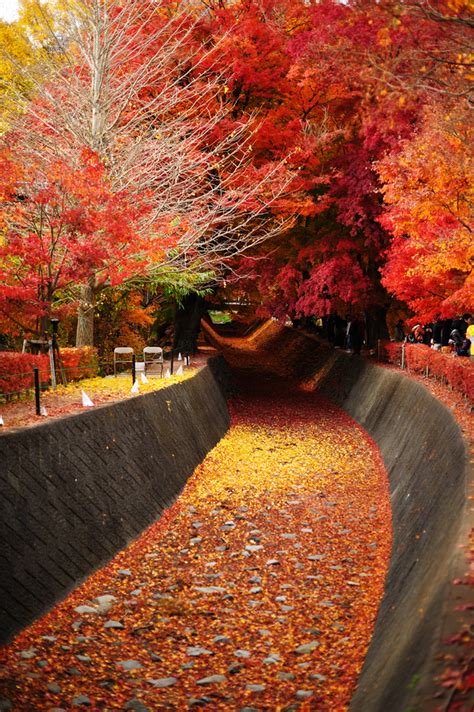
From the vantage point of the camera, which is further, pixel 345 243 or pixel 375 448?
pixel 345 243

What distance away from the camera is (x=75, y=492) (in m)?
10.7

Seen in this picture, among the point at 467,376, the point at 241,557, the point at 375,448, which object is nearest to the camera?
the point at 241,557

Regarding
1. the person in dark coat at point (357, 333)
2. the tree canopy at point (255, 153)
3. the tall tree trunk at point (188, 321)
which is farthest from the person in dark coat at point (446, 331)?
the tall tree trunk at point (188, 321)

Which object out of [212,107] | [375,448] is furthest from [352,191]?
[375,448]

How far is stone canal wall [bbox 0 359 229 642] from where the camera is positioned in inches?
348

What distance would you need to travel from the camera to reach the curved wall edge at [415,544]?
19.0ft

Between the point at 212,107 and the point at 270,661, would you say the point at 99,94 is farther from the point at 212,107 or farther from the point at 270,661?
the point at 270,661

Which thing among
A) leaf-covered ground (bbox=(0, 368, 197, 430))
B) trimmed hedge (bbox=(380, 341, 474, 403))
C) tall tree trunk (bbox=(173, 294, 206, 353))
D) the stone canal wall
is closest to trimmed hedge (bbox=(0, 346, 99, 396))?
leaf-covered ground (bbox=(0, 368, 197, 430))

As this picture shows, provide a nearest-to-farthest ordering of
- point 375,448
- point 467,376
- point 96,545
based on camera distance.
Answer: point 96,545 → point 467,376 → point 375,448

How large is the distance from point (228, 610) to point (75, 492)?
2.55 metres

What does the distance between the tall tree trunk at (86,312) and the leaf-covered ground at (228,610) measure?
18.9ft

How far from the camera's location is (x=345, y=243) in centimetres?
2738

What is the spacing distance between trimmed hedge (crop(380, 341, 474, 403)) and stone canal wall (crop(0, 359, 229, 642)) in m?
6.01

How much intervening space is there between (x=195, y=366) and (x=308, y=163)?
8062 millimetres
